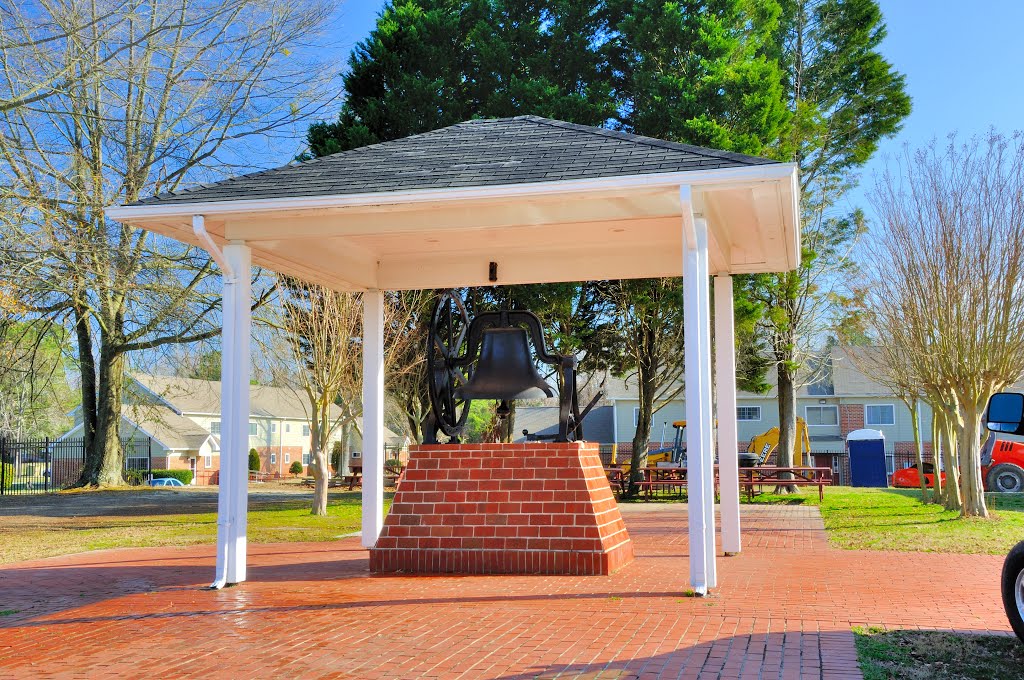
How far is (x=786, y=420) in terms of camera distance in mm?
26453

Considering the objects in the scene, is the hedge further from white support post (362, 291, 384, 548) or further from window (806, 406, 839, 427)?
white support post (362, 291, 384, 548)

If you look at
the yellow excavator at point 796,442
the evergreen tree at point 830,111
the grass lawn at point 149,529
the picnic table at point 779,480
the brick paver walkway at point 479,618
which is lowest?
the grass lawn at point 149,529

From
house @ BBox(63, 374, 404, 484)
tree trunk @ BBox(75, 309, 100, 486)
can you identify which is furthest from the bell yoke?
house @ BBox(63, 374, 404, 484)

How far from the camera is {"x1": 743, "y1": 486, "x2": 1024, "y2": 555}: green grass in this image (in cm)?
1180

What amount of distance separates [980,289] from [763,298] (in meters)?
9.38

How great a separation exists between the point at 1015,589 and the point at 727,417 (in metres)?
4.69

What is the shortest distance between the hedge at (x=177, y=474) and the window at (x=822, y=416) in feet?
101

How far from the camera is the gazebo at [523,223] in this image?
7.95 meters

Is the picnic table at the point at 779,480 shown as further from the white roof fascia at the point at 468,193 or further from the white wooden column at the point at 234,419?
the white wooden column at the point at 234,419

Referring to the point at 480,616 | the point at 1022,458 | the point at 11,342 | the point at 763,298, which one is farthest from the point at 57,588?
the point at 1022,458

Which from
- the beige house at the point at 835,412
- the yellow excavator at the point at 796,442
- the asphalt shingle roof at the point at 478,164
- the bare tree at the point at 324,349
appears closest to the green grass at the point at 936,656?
the asphalt shingle roof at the point at 478,164

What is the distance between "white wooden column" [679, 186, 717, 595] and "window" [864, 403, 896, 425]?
3738 cm

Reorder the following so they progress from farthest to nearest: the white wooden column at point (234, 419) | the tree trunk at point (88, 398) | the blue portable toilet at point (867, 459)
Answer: the blue portable toilet at point (867, 459) < the tree trunk at point (88, 398) < the white wooden column at point (234, 419)

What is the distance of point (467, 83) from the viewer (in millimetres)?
23609
